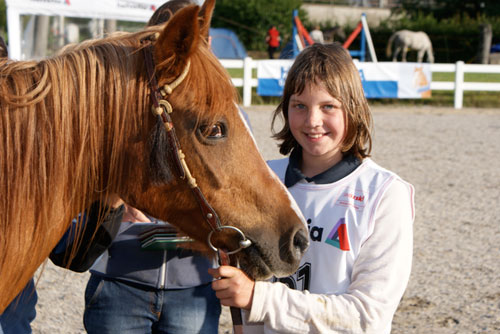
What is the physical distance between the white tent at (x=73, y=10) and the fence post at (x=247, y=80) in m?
3.11

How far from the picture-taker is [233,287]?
5.47 feet

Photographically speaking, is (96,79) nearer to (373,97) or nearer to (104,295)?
(104,295)

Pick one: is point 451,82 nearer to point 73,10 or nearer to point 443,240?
point 73,10

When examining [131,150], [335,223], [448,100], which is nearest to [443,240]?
[335,223]

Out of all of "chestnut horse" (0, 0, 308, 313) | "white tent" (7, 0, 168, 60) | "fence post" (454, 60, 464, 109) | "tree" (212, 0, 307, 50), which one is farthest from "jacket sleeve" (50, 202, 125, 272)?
"tree" (212, 0, 307, 50)

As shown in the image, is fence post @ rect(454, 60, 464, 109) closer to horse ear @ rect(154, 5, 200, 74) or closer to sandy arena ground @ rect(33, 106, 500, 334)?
sandy arena ground @ rect(33, 106, 500, 334)

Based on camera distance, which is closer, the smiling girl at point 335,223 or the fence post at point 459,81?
the smiling girl at point 335,223

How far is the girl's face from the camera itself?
6.53 ft

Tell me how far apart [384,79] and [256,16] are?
22587 millimetres

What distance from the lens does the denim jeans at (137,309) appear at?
7.04 ft

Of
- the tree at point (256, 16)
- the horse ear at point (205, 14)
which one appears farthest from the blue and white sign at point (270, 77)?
the tree at point (256, 16)

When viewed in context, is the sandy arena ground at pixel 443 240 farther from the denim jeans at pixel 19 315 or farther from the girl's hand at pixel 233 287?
the girl's hand at pixel 233 287

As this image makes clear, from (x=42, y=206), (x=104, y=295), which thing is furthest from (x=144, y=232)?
(x=42, y=206)

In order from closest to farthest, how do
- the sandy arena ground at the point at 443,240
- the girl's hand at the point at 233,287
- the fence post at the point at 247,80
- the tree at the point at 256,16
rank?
the girl's hand at the point at 233,287, the sandy arena ground at the point at 443,240, the fence post at the point at 247,80, the tree at the point at 256,16
